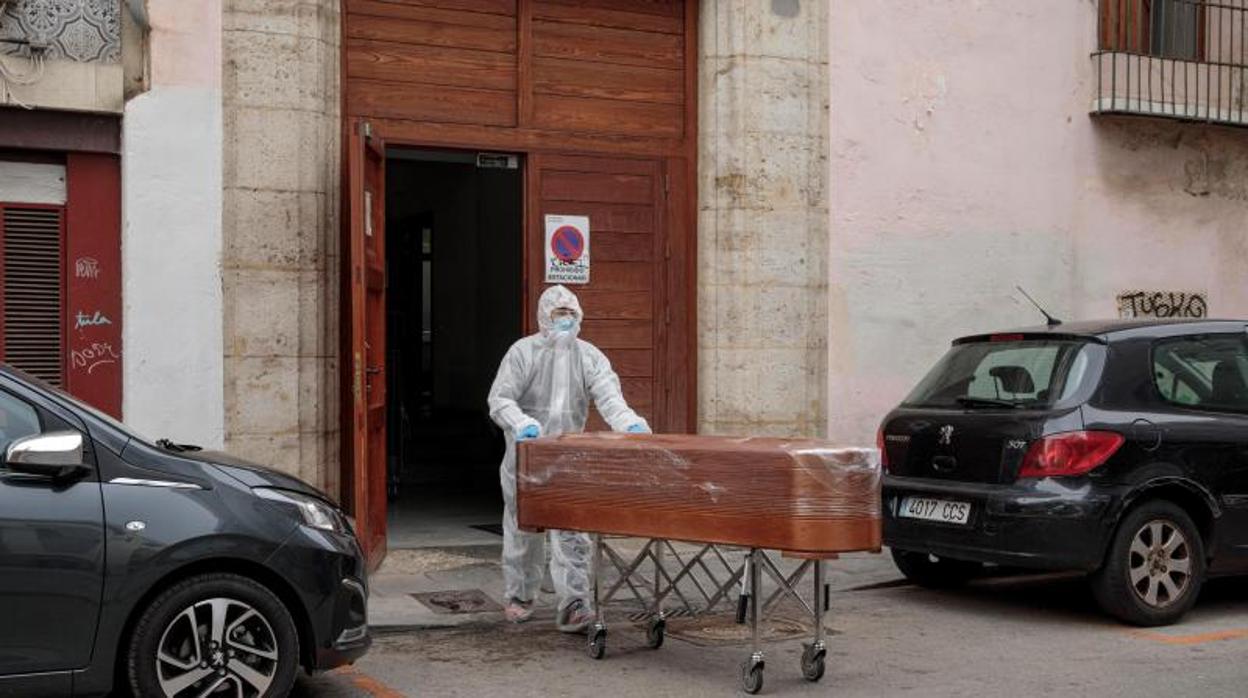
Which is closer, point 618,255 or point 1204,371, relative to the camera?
point 1204,371

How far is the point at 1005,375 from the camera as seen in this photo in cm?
817

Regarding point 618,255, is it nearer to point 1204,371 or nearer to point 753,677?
point 1204,371

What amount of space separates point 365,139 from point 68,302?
2.18 m

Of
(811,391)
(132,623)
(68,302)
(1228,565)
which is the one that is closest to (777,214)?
Answer: (811,391)

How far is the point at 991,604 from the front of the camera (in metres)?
8.57

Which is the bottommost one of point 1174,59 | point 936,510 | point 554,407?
point 936,510

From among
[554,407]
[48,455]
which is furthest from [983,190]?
[48,455]

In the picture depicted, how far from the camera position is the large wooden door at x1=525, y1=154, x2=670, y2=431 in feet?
34.6

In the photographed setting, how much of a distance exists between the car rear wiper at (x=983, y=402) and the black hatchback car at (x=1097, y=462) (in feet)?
0.03

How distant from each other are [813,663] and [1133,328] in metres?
3.06

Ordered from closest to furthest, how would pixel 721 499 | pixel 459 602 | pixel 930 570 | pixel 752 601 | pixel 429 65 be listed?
pixel 721 499, pixel 752 601, pixel 459 602, pixel 930 570, pixel 429 65

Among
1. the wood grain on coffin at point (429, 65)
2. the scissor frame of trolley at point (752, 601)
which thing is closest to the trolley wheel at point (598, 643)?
the scissor frame of trolley at point (752, 601)

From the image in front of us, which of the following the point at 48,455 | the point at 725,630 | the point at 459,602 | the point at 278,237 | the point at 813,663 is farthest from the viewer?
the point at 278,237

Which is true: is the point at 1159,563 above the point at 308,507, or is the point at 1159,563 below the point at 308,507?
below
